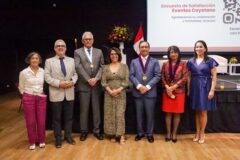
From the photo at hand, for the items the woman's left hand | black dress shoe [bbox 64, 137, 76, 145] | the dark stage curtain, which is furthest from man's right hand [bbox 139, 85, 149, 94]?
black dress shoe [bbox 64, 137, 76, 145]

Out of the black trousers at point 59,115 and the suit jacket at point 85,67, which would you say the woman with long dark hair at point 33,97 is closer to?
the black trousers at point 59,115

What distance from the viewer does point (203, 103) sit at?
3.99 m

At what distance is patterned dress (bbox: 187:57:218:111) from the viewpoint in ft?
13.0

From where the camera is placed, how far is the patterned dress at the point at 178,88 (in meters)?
4.02

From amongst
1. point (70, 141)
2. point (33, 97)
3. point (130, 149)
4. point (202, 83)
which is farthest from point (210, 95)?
point (33, 97)

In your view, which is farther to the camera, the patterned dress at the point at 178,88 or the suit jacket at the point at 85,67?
the suit jacket at the point at 85,67

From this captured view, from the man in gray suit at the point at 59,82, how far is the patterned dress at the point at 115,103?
1.51 feet

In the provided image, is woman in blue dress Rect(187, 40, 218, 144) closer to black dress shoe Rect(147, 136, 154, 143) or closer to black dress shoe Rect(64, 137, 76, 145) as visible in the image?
black dress shoe Rect(147, 136, 154, 143)

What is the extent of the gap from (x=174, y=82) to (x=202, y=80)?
367mm

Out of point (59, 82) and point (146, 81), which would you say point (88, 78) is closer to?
point (59, 82)

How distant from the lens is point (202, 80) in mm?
3994

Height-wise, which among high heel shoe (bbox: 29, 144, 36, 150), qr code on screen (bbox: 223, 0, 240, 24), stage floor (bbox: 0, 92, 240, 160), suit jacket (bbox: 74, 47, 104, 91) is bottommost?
stage floor (bbox: 0, 92, 240, 160)

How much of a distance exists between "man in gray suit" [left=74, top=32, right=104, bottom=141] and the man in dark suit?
0.50 metres

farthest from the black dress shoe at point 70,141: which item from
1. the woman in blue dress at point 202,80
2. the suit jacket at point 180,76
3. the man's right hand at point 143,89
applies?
the woman in blue dress at point 202,80
